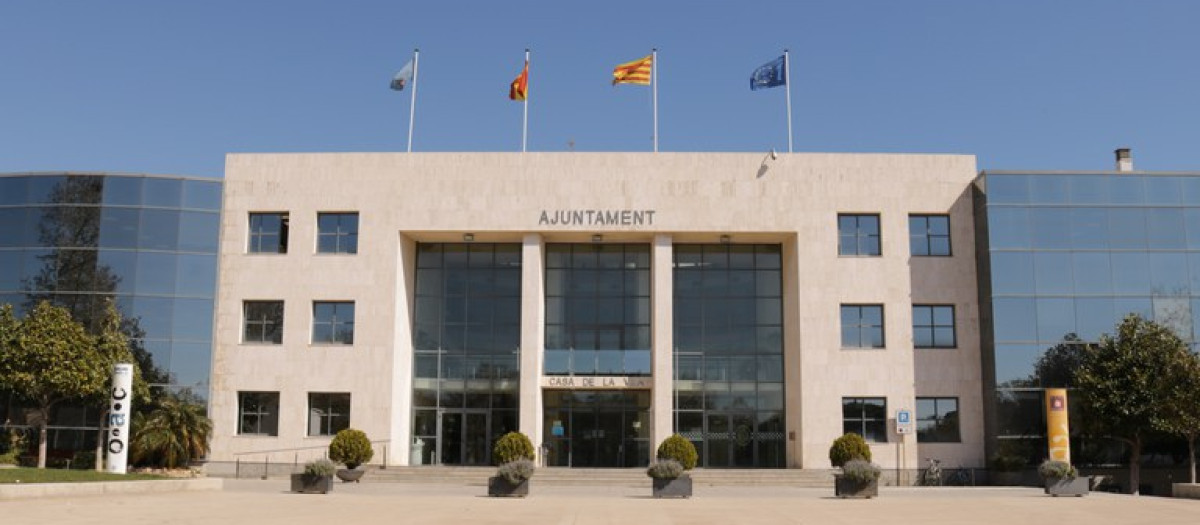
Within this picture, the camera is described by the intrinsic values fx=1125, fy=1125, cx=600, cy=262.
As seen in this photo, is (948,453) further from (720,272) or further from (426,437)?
(426,437)

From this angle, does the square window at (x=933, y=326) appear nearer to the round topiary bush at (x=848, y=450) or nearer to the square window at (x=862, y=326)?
the square window at (x=862, y=326)

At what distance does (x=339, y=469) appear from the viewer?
37.1m

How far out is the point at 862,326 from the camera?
133ft

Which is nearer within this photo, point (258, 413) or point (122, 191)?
point (122, 191)

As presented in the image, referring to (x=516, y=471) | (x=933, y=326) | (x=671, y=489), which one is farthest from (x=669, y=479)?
(x=933, y=326)

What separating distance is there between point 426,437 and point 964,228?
2108cm

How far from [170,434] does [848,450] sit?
22.7 metres

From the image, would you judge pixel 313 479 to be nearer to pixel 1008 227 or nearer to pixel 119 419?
pixel 119 419

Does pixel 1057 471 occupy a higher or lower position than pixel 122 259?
lower

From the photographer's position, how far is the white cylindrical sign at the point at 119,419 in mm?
32562

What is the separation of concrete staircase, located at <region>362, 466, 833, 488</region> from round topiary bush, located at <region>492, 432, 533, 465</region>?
68 centimetres

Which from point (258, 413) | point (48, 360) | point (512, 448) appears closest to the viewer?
point (48, 360)

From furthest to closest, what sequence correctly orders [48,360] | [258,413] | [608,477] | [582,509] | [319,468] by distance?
1. [258,413]
2. [608,477]
3. [48,360]
4. [319,468]
5. [582,509]

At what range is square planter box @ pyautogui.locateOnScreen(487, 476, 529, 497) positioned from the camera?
28.9 m
